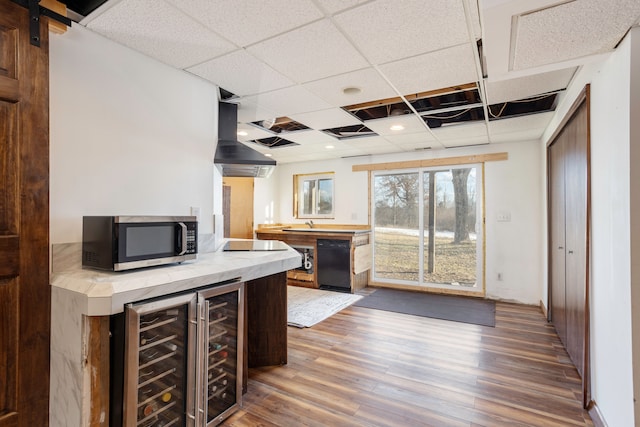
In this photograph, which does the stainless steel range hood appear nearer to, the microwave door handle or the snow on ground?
the microwave door handle

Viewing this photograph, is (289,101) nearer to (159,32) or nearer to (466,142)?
(159,32)

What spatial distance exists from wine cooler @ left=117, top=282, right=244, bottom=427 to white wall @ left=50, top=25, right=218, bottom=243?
2.46ft

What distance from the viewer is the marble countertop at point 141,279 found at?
141cm

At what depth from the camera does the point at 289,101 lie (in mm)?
3018

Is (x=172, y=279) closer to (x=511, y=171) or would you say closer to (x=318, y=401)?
(x=318, y=401)

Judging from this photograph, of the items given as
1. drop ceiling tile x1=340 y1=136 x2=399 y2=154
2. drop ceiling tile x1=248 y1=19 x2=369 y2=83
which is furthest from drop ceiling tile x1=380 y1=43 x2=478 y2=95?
drop ceiling tile x1=340 y1=136 x2=399 y2=154

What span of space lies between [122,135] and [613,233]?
295 cm

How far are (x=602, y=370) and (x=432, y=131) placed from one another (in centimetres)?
293

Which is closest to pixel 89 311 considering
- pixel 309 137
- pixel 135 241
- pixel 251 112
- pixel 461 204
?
pixel 135 241

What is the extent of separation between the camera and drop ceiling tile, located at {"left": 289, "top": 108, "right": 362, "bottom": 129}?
3.38 meters

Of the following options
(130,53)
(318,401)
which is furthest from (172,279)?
(130,53)

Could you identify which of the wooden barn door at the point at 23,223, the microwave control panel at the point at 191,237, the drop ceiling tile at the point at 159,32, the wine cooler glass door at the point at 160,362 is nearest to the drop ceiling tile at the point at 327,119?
the drop ceiling tile at the point at 159,32

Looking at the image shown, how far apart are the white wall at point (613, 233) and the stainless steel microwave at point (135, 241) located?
2.33 m

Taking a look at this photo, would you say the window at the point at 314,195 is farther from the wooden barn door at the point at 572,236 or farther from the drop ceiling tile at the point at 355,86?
the wooden barn door at the point at 572,236
